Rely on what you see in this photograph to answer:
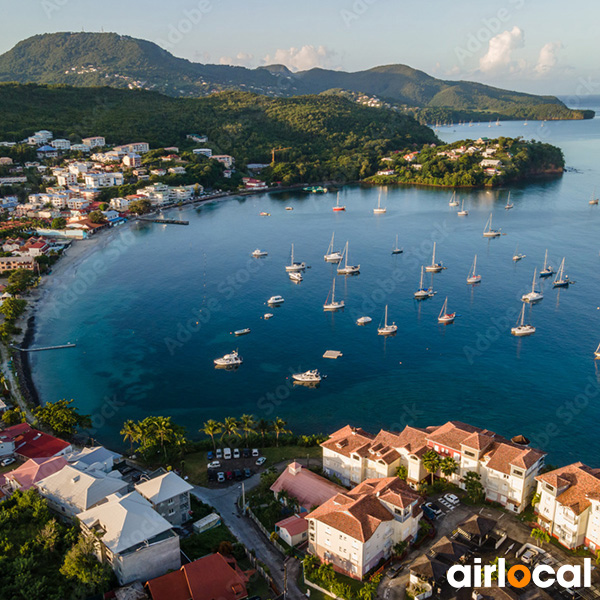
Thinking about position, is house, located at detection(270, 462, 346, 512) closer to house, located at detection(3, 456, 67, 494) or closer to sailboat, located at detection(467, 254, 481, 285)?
house, located at detection(3, 456, 67, 494)

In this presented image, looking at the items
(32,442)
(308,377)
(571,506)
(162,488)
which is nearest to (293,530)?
(162,488)

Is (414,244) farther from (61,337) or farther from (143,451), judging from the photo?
(143,451)

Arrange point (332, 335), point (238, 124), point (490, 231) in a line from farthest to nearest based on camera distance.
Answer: point (238, 124)
point (490, 231)
point (332, 335)

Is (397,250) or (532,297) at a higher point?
(397,250)

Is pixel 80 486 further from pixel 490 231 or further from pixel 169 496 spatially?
pixel 490 231

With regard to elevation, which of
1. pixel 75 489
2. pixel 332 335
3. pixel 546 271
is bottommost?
pixel 332 335

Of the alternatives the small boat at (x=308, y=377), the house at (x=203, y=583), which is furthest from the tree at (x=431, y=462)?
the small boat at (x=308, y=377)

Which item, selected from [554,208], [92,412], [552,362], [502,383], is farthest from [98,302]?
[554,208]

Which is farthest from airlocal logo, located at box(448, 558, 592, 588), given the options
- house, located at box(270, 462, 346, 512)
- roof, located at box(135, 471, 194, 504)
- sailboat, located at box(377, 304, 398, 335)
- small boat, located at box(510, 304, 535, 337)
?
small boat, located at box(510, 304, 535, 337)
